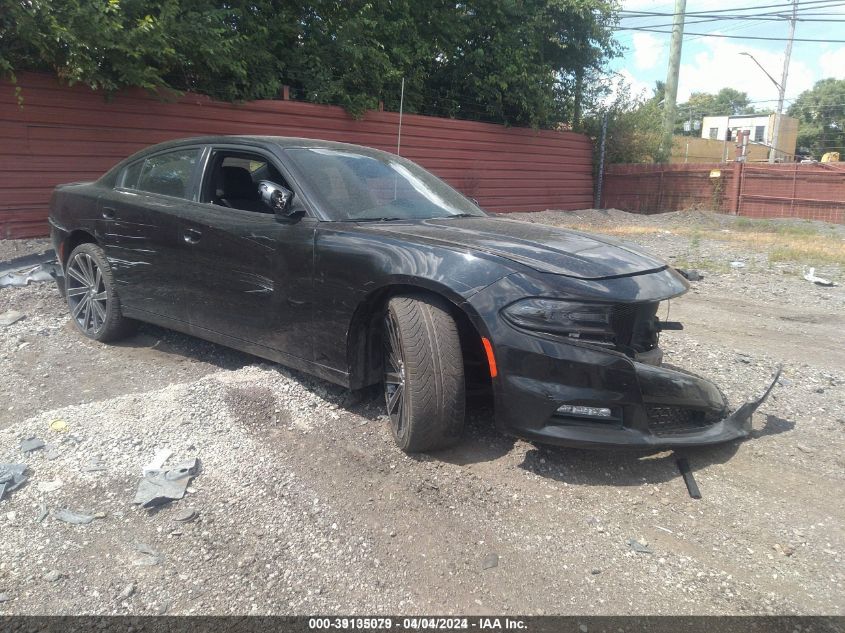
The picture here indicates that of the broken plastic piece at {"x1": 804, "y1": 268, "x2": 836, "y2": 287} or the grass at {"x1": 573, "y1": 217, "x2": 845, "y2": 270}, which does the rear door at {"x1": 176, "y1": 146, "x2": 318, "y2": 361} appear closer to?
the grass at {"x1": 573, "y1": 217, "x2": 845, "y2": 270}

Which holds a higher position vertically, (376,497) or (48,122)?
(48,122)

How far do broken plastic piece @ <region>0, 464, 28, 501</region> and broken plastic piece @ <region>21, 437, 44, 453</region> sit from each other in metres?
Result: 0.18

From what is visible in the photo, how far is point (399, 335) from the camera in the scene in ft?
10.7

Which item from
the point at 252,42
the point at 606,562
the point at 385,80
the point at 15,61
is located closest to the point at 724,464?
the point at 606,562

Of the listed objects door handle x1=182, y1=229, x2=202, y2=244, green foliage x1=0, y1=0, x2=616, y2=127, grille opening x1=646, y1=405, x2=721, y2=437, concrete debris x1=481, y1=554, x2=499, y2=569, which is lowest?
concrete debris x1=481, y1=554, x2=499, y2=569

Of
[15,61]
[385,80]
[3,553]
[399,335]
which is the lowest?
[3,553]

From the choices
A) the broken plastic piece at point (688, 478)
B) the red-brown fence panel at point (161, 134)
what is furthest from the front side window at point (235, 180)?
the red-brown fence panel at point (161, 134)

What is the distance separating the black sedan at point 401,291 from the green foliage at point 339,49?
13.0 ft

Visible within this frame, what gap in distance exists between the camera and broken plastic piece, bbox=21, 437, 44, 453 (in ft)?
11.2

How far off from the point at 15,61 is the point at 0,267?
112 inches

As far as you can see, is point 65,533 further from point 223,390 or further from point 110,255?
point 110,255

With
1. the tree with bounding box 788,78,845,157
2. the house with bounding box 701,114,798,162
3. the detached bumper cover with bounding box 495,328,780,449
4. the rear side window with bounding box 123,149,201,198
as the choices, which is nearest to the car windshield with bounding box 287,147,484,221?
the rear side window with bounding box 123,149,201,198

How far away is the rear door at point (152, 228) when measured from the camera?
14.6 feet

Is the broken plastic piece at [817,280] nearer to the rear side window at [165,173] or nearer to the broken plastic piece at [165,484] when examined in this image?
the rear side window at [165,173]
